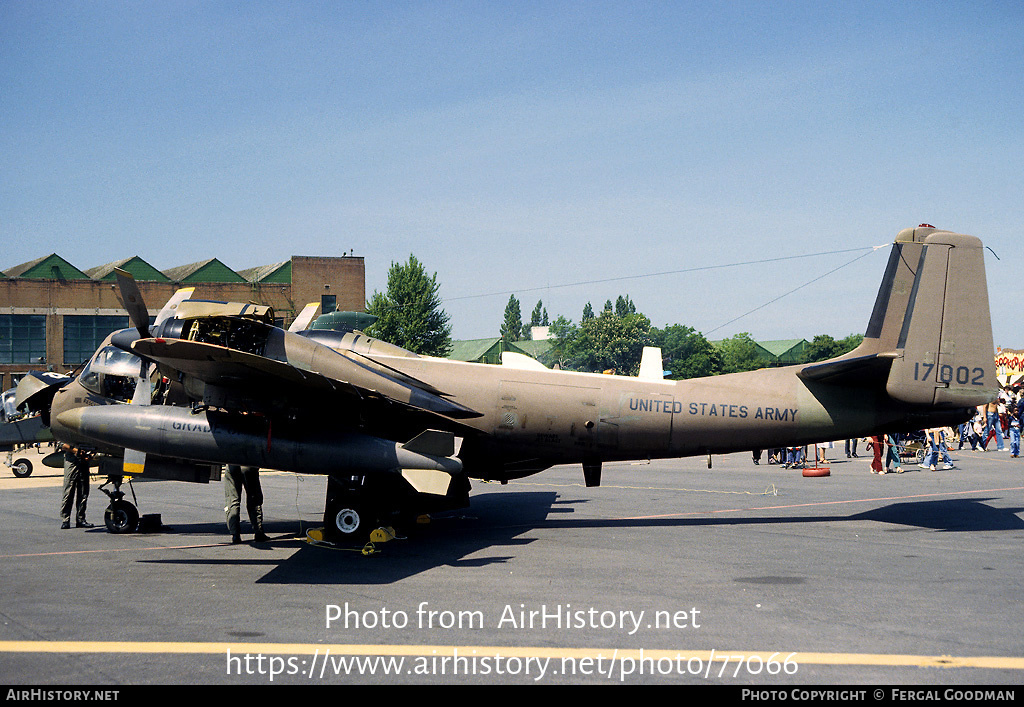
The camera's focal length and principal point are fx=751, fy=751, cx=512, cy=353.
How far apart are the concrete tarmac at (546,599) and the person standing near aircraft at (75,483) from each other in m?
0.50

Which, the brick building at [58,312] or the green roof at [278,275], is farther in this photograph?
the green roof at [278,275]

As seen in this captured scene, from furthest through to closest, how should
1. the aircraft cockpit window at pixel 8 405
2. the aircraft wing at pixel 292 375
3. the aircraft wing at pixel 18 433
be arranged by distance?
the aircraft cockpit window at pixel 8 405
the aircraft wing at pixel 18 433
the aircraft wing at pixel 292 375

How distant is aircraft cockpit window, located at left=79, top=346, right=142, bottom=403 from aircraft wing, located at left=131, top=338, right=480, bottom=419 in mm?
2717

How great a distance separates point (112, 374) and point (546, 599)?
1087 centimetres

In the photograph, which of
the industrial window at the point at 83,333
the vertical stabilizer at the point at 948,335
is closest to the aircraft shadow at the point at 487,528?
the vertical stabilizer at the point at 948,335

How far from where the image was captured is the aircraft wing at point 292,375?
36.4ft

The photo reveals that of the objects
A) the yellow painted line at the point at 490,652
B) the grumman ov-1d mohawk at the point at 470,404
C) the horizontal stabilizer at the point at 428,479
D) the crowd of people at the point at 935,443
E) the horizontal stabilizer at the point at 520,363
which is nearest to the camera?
the yellow painted line at the point at 490,652

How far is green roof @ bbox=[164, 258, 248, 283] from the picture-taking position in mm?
72000

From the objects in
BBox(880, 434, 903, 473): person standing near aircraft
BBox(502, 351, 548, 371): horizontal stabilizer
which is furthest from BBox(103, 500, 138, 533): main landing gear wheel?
BBox(880, 434, 903, 473): person standing near aircraft

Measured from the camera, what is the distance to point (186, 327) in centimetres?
1332

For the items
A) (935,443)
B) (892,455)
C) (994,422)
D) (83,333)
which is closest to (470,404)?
(892,455)

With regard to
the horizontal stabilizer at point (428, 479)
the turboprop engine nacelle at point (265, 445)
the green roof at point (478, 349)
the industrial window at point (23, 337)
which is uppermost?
the green roof at point (478, 349)

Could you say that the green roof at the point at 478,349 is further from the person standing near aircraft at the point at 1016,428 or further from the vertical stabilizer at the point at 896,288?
the vertical stabilizer at the point at 896,288

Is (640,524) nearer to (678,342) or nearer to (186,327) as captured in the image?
(186,327)
